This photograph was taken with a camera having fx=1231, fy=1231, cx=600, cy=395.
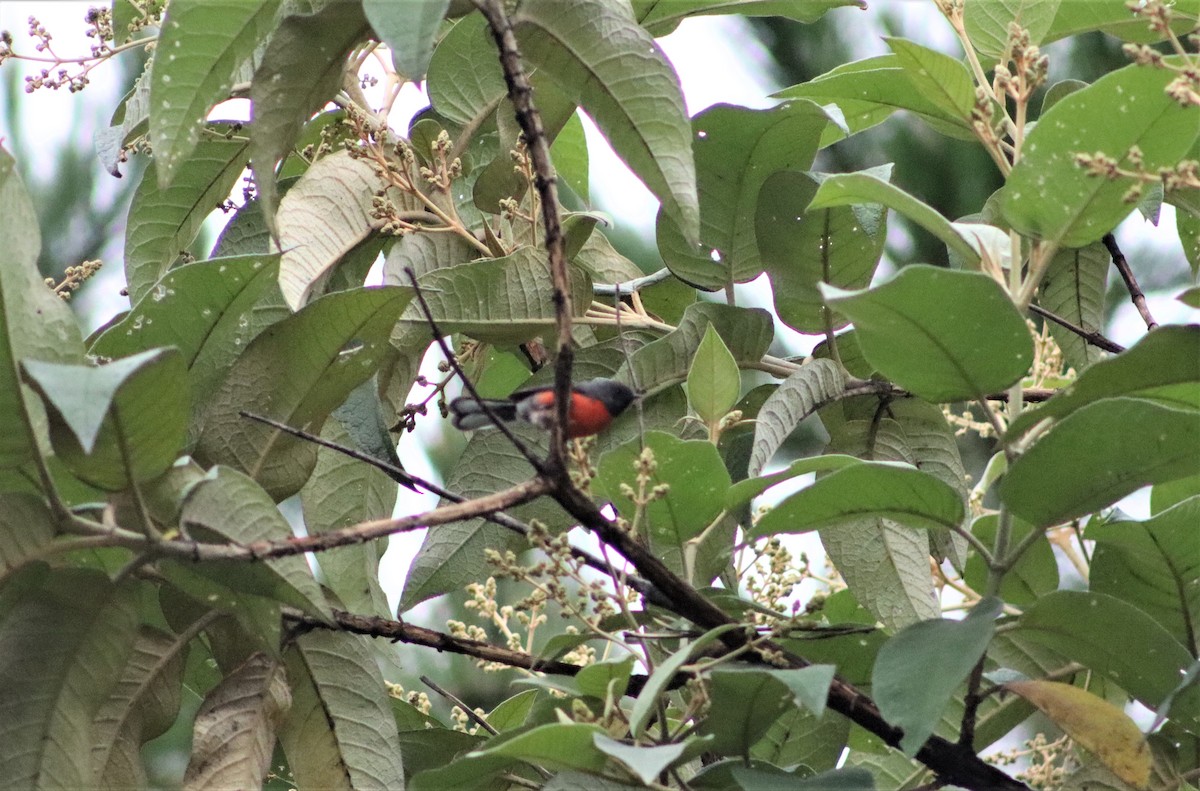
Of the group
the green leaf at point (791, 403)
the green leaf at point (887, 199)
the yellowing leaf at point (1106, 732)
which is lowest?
the yellowing leaf at point (1106, 732)

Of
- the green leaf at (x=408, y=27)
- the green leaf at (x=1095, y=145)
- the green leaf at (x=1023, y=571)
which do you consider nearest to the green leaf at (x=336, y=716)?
the green leaf at (x=408, y=27)

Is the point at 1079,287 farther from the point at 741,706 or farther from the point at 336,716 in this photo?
the point at 336,716

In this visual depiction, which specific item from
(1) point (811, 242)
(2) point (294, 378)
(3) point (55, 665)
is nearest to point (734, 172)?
(1) point (811, 242)

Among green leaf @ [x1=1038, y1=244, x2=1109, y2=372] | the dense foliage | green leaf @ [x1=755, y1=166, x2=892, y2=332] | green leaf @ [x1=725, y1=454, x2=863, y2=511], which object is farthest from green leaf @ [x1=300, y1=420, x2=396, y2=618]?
green leaf @ [x1=1038, y1=244, x2=1109, y2=372]

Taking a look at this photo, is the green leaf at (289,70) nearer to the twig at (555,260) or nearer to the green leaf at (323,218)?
the green leaf at (323,218)

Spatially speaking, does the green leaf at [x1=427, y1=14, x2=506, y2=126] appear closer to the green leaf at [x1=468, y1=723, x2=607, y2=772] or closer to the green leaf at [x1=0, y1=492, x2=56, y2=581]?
the green leaf at [x1=0, y1=492, x2=56, y2=581]

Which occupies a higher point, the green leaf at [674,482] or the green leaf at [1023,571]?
the green leaf at [674,482]

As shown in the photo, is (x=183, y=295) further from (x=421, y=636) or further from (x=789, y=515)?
(x=789, y=515)

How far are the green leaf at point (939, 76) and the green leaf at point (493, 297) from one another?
62 cm

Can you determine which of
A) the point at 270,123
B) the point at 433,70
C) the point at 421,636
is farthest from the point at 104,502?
the point at 433,70

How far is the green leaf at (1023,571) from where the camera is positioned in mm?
1882

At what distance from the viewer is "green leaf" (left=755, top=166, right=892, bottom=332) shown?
6.31 feet

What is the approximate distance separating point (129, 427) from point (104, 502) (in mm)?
170

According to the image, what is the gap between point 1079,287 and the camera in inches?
86.2
